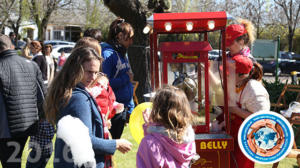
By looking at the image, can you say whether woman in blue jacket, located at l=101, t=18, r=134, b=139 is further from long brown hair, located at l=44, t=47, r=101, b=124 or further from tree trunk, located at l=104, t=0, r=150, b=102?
tree trunk, located at l=104, t=0, r=150, b=102

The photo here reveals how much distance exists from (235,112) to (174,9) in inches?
533

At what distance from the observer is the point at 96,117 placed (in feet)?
7.91

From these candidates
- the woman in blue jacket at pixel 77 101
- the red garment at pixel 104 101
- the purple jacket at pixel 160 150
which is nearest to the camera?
the woman in blue jacket at pixel 77 101

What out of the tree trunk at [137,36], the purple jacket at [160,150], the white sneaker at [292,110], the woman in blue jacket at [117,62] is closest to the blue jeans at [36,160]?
the woman in blue jacket at [117,62]

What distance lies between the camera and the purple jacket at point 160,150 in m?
2.47

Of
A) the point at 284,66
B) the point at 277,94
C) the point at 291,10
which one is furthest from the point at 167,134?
the point at 291,10

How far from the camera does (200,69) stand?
3420 millimetres

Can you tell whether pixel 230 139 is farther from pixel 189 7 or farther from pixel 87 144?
pixel 189 7

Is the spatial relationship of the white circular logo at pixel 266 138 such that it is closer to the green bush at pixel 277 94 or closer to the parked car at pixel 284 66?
the green bush at pixel 277 94

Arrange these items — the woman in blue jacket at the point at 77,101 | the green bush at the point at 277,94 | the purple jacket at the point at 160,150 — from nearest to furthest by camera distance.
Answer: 1. the woman in blue jacket at the point at 77,101
2. the purple jacket at the point at 160,150
3. the green bush at the point at 277,94

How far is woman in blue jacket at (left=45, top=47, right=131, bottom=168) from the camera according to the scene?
7.54 ft

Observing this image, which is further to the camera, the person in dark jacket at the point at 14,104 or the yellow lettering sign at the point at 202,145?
the person in dark jacket at the point at 14,104

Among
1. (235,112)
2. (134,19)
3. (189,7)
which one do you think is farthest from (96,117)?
(189,7)

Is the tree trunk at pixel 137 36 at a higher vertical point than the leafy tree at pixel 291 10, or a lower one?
lower
